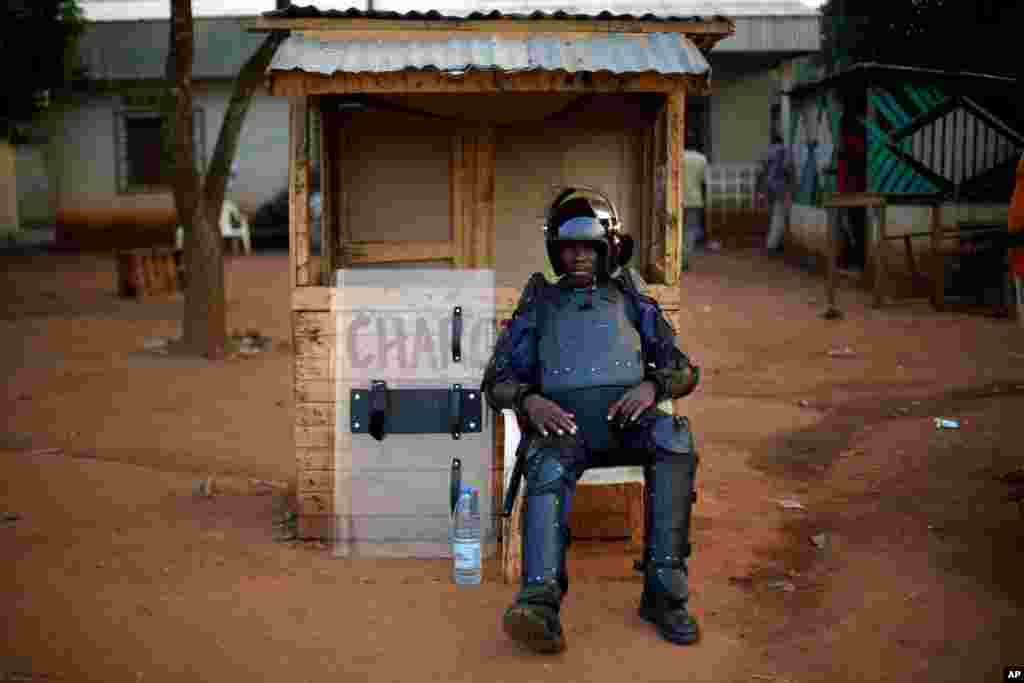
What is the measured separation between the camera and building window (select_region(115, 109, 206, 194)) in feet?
79.0

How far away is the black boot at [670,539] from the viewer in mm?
4477

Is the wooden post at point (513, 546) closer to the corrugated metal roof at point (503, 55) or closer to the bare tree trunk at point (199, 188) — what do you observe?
the corrugated metal roof at point (503, 55)

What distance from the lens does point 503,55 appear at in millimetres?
5512

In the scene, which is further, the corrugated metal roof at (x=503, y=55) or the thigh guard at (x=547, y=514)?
the corrugated metal roof at (x=503, y=55)

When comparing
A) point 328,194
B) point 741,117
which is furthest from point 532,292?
point 741,117

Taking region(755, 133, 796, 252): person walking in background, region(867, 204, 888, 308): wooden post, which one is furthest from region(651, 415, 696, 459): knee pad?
region(755, 133, 796, 252): person walking in background

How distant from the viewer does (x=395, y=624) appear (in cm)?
471

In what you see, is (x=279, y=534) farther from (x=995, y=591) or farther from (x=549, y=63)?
(x=995, y=591)

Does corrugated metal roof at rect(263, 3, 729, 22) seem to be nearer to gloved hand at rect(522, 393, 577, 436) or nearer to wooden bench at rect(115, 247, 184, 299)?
gloved hand at rect(522, 393, 577, 436)

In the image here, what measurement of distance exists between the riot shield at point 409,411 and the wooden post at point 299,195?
0.19 meters

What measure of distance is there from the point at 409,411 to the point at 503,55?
67.7 inches

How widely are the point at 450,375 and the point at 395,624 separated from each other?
1312 millimetres

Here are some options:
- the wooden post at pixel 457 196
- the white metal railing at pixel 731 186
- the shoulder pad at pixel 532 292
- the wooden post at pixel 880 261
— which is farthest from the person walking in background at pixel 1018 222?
the white metal railing at pixel 731 186

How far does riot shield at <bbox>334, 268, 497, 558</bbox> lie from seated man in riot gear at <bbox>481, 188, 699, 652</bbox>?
735 millimetres
